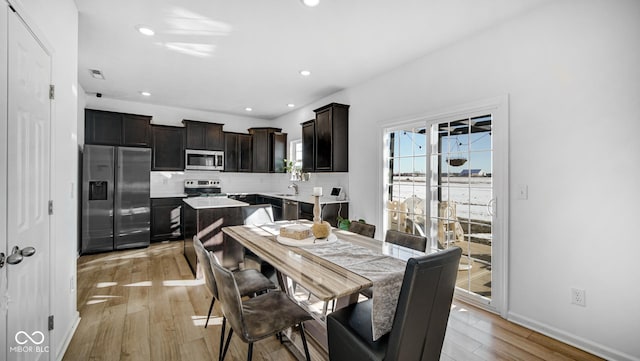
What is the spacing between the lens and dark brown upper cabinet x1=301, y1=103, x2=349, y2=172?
14.2ft

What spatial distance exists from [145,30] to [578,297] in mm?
4438

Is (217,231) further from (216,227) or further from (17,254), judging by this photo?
(17,254)

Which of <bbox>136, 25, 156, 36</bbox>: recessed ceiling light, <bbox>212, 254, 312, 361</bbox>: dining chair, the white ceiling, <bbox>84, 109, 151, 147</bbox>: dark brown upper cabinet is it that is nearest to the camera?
<bbox>212, 254, 312, 361</bbox>: dining chair

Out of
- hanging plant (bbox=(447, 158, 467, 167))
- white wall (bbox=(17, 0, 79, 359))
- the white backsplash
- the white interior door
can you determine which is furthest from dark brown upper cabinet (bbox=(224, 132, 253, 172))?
hanging plant (bbox=(447, 158, 467, 167))

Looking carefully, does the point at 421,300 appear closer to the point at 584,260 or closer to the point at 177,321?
the point at 584,260

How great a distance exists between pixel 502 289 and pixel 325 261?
1.93 metres

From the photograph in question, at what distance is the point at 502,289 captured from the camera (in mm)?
2535

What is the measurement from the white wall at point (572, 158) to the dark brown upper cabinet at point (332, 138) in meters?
1.93

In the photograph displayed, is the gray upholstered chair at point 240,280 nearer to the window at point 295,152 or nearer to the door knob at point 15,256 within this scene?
the door knob at point 15,256

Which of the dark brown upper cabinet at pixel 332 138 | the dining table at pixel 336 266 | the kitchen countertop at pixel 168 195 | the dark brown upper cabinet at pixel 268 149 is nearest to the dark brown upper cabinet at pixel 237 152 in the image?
the dark brown upper cabinet at pixel 268 149

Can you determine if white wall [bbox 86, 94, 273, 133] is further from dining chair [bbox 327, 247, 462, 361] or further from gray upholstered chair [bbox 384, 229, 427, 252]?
dining chair [bbox 327, 247, 462, 361]

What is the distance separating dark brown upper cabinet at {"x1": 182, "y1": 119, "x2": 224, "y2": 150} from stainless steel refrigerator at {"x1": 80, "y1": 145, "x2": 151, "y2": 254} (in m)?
1.01

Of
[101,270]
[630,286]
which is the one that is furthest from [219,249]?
[630,286]

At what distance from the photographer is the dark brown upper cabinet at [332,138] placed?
14.2 ft
